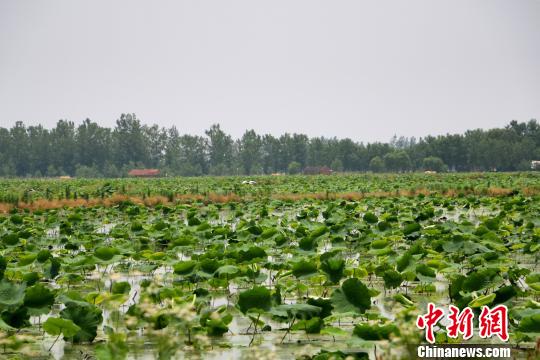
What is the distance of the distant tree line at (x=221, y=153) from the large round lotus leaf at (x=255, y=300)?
73604mm

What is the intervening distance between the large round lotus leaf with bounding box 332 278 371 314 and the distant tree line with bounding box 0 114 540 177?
241 feet

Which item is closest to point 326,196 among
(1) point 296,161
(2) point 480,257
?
(2) point 480,257

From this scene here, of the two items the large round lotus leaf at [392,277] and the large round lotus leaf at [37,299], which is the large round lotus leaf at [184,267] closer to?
the large round lotus leaf at [37,299]

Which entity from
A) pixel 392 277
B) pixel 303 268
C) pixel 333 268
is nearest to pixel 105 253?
pixel 303 268

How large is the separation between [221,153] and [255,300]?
263 feet

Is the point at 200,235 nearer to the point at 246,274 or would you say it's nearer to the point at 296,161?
the point at 246,274

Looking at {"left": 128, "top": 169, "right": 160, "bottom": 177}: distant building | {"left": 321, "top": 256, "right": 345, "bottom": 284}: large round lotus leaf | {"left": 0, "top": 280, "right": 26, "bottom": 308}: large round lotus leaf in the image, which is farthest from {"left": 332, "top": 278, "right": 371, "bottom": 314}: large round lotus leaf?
{"left": 128, "top": 169, "right": 160, "bottom": 177}: distant building

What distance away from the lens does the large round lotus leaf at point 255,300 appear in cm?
352

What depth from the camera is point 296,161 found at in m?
87.1

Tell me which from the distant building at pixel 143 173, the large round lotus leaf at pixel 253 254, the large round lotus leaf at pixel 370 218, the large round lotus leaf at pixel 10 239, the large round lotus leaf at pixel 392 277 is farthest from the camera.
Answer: the distant building at pixel 143 173

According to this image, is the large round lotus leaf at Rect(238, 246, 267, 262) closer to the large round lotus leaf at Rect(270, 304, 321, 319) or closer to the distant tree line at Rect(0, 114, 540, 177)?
the large round lotus leaf at Rect(270, 304, 321, 319)

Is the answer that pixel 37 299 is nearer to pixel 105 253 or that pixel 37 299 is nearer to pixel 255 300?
pixel 255 300

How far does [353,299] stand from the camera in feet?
12.1

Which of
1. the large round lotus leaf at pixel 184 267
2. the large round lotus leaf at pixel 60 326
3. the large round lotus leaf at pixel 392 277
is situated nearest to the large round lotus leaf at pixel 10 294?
the large round lotus leaf at pixel 60 326
